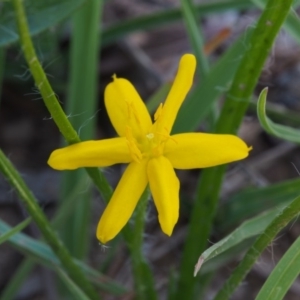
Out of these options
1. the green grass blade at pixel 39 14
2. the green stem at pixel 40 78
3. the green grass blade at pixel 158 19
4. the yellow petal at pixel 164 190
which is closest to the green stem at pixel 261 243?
the yellow petal at pixel 164 190

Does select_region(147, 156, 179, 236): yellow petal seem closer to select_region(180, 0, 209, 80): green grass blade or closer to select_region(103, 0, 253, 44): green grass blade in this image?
select_region(180, 0, 209, 80): green grass blade

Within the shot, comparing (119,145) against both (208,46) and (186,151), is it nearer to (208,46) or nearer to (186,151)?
(186,151)

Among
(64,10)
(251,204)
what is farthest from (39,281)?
(64,10)

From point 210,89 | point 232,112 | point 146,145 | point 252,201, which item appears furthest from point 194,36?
point 146,145

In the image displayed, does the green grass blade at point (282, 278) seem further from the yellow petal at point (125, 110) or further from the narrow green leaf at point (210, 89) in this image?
the narrow green leaf at point (210, 89)

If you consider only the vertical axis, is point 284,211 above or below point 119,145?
below
